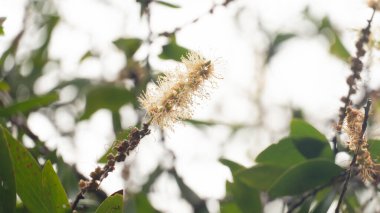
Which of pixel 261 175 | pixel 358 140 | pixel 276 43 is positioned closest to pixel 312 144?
pixel 261 175

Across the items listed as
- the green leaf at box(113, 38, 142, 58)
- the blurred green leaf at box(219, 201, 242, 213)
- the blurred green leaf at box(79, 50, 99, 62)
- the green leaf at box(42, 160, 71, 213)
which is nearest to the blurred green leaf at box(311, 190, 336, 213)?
the blurred green leaf at box(219, 201, 242, 213)

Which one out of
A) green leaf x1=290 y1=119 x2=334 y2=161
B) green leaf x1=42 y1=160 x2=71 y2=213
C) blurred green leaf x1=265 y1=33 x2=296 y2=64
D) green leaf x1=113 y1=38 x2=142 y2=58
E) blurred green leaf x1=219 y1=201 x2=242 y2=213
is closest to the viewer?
green leaf x1=42 y1=160 x2=71 y2=213

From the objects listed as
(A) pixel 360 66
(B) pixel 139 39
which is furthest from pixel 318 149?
(B) pixel 139 39

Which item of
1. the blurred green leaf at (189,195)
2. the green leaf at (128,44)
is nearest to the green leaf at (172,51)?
the green leaf at (128,44)

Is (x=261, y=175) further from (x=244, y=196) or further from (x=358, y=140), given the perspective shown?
(x=358, y=140)

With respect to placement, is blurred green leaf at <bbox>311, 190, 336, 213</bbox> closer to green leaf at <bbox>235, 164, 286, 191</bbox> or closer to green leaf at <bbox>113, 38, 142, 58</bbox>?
green leaf at <bbox>235, 164, 286, 191</bbox>

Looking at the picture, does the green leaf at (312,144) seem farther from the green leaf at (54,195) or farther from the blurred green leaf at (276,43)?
the blurred green leaf at (276,43)
